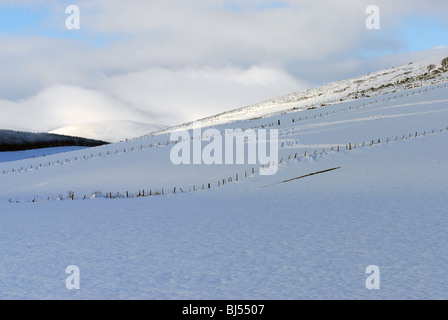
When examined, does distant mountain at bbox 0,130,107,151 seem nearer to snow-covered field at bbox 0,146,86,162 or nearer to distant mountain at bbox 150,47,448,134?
snow-covered field at bbox 0,146,86,162

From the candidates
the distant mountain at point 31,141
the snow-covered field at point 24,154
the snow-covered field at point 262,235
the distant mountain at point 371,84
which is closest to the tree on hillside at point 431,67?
the distant mountain at point 371,84

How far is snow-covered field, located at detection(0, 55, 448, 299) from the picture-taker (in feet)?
25.2

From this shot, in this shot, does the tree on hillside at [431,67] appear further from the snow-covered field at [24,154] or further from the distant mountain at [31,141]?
the distant mountain at [31,141]

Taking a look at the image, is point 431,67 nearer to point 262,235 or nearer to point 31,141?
point 31,141

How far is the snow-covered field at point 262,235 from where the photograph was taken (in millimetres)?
7691

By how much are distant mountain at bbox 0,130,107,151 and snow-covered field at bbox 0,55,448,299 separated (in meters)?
79.8

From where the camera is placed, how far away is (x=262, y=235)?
10.8m

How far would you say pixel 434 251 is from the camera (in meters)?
9.05

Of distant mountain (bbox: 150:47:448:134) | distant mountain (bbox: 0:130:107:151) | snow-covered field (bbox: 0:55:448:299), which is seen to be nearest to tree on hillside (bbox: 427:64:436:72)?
distant mountain (bbox: 150:47:448:134)

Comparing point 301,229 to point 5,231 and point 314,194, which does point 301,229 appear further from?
point 5,231

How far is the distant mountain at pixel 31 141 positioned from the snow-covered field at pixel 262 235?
7980cm

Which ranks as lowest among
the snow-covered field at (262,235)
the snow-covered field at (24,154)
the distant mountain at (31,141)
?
the snow-covered field at (262,235)

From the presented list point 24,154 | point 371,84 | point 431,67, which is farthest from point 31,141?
point 431,67
